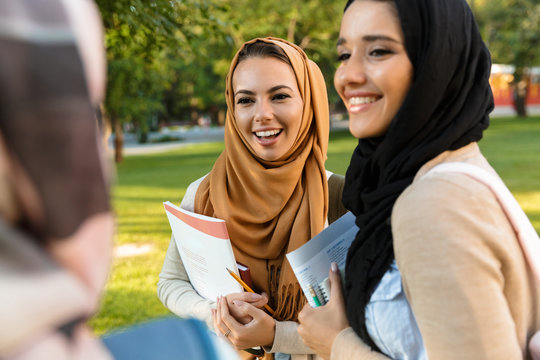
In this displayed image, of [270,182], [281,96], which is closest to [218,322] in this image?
[270,182]

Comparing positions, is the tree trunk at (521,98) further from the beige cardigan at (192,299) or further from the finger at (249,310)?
the finger at (249,310)

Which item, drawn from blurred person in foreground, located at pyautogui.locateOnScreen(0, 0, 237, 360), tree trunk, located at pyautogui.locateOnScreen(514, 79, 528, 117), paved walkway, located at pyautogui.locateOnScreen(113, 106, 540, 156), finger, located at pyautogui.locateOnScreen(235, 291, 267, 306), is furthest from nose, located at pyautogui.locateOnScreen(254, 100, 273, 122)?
tree trunk, located at pyautogui.locateOnScreen(514, 79, 528, 117)

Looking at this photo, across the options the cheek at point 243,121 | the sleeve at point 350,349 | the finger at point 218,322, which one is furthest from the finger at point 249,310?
the cheek at point 243,121

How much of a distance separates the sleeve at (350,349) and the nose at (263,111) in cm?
106

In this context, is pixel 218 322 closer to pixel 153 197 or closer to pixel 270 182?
pixel 270 182

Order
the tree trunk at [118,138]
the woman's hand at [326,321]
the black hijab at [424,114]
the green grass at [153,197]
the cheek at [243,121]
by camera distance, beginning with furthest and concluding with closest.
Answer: the tree trunk at [118,138] < the green grass at [153,197] < the cheek at [243,121] < the woman's hand at [326,321] < the black hijab at [424,114]

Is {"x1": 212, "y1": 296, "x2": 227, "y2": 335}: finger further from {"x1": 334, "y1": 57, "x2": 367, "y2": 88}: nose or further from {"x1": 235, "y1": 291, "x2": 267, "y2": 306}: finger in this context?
{"x1": 334, "y1": 57, "x2": 367, "y2": 88}: nose

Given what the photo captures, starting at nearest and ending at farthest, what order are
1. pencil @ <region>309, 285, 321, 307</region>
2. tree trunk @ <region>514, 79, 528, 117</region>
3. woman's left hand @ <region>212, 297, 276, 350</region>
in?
pencil @ <region>309, 285, 321, 307</region> < woman's left hand @ <region>212, 297, 276, 350</region> < tree trunk @ <region>514, 79, 528, 117</region>

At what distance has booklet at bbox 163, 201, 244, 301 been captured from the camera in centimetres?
199

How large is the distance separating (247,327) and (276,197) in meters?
0.60

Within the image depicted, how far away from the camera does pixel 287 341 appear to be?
2.02 meters

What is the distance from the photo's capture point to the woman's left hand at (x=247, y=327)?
1.97 m

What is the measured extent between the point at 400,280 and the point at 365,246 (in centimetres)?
14

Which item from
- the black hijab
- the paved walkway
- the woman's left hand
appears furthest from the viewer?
the paved walkway
